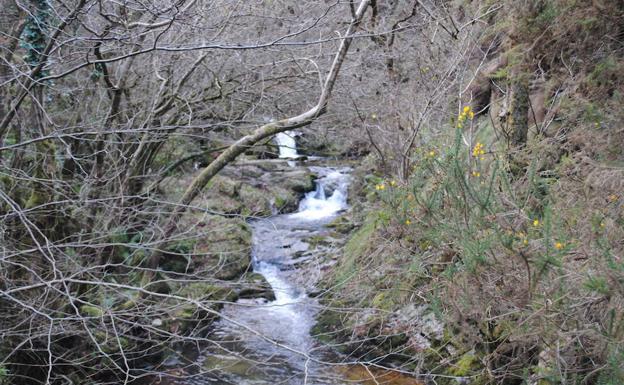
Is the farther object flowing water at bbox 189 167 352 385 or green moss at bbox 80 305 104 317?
flowing water at bbox 189 167 352 385

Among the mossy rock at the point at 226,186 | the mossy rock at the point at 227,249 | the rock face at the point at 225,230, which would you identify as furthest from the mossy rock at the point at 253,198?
the mossy rock at the point at 227,249

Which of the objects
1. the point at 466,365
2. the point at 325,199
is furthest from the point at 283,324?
the point at 325,199

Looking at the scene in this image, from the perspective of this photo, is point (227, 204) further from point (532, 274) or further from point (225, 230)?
point (532, 274)

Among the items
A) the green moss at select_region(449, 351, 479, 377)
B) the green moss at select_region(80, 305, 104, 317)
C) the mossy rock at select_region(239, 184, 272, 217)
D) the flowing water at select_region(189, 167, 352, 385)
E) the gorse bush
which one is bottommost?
the flowing water at select_region(189, 167, 352, 385)

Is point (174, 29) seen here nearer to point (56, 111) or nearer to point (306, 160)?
point (56, 111)

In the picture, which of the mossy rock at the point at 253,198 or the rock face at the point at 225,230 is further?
the mossy rock at the point at 253,198

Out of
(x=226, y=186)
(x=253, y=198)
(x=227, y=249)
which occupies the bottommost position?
(x=227, y=249)

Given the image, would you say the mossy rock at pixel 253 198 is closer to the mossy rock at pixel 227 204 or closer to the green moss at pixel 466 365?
the mossy rock at pixel 227 204

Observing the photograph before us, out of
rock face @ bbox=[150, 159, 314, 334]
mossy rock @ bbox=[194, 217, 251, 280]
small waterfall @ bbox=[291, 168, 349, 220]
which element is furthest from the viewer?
small waterfall @ bbox=[291, 168, 349, 220]

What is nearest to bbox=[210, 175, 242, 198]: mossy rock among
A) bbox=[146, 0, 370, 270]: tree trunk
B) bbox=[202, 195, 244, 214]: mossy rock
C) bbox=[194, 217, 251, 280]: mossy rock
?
bbox=[202, 195, 244, 214]: mossy rock

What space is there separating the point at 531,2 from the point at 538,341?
142 inches

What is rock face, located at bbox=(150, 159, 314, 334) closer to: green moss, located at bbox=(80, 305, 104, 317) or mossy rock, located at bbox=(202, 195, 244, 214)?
mossy rock, located at bbox=(202, 195, 244, 214)

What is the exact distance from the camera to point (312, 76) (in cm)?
735

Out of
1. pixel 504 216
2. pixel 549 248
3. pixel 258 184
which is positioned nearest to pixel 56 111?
pixel 504 216
